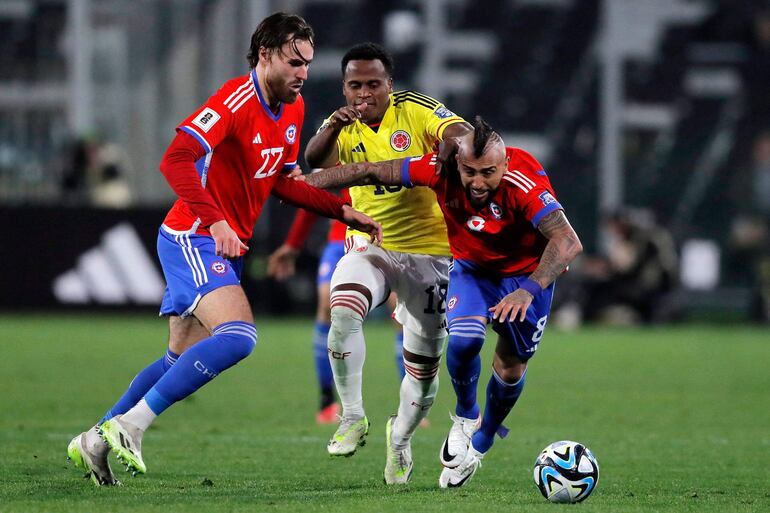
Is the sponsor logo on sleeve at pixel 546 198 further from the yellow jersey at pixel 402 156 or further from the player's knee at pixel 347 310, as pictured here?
the player's knee at pixel 347 310

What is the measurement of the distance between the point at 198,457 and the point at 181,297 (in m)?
1.59

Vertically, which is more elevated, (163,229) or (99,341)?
(163,229)

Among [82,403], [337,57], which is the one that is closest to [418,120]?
[82,403]

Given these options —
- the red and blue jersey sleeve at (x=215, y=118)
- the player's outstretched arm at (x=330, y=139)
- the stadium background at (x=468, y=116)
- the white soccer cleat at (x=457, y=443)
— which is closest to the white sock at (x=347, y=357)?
the stadium background at (x=468, y=116)

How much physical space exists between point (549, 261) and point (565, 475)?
1.05m

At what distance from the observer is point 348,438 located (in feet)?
23.2

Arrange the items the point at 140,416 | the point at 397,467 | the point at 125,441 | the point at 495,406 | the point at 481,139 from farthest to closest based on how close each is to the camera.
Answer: the point at 495,406
the point at 397,467
the point at 481,139
the point at 140,416
the point at 125,441

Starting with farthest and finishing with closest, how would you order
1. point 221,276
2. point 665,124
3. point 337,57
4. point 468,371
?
point 665,124
point 337,57
point 468,371
point 221,276

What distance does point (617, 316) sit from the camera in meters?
21.7

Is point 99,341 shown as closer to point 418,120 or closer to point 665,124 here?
point 418,120

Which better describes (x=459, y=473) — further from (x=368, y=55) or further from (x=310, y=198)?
(x=368, y=55)

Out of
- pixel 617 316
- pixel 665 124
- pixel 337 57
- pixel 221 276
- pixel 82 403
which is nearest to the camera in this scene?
pixel 221 276

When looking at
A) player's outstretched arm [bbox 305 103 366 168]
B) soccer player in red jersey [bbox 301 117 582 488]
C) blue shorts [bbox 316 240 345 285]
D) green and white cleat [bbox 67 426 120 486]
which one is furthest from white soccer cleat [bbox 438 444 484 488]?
blue shorts [bbox 316 240 345 285]

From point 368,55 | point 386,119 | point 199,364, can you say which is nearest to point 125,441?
point 199,364
